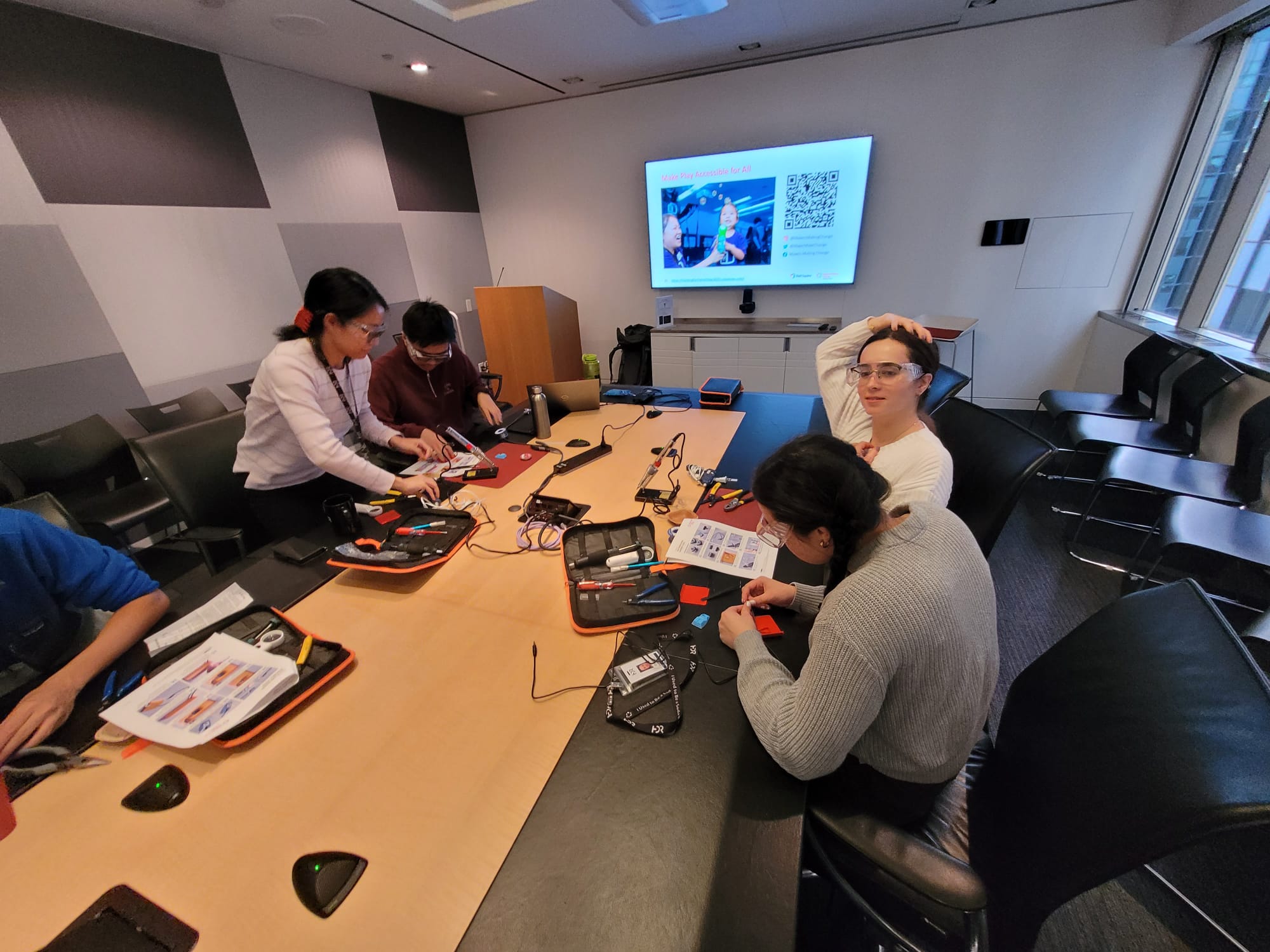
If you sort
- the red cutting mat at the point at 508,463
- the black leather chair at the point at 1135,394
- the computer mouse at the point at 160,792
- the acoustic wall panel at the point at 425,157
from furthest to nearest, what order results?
the acoustic wall panel at the point at 425,157
the black leather chair at the point at 1135,394
the red cutting mat at the point at 508,463
the computer mouse at the point at 160,792

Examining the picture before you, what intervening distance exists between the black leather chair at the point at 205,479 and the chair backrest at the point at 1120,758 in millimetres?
2200

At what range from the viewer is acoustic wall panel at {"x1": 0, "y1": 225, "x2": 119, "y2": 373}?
2.30 m

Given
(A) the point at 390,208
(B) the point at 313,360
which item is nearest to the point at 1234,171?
(B) the point at 313,360

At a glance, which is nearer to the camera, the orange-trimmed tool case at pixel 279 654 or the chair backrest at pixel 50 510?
the orange-trimmed tool case at pixel 279 654

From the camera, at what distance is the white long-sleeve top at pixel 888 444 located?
1376mm

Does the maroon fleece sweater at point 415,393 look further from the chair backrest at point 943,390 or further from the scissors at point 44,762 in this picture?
the chair backrest at point 943,390

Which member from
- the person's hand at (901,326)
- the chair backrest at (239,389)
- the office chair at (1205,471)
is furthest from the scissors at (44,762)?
the office chair at (1205,471)

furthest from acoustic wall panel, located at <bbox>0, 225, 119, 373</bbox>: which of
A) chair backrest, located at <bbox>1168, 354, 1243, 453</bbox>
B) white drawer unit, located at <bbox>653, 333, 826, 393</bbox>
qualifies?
chair backrest, located at <bbox>1168, 354, 1243, 453</bbox>

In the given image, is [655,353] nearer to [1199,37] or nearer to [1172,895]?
[1199,37]

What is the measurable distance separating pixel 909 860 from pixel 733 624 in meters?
0.45

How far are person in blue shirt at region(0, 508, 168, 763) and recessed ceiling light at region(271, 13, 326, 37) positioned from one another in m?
2.95

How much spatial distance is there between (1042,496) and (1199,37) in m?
2.90

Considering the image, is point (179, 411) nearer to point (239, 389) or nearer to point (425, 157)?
point (239, 389)

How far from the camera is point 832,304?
14.1 ft
